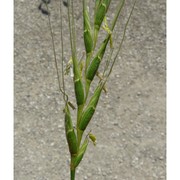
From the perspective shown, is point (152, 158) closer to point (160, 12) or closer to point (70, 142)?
point (160, 12)

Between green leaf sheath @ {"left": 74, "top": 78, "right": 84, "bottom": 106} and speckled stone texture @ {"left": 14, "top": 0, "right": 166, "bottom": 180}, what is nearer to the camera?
green leaf sheath @ {"left": 74, "top": 78, "right": 84, "bottom": 106}

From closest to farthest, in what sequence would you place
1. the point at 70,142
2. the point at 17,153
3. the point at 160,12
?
the point at 70,142, the point at 17,153, the point at 160,12

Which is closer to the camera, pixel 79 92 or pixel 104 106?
pixel 79 92

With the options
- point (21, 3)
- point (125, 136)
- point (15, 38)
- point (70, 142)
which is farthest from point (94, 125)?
→ point (70, 142)

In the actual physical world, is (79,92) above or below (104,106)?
above

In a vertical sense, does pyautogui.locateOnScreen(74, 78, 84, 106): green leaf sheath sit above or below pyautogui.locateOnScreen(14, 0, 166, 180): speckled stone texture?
above

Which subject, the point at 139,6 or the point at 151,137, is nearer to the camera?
the point at 151,137

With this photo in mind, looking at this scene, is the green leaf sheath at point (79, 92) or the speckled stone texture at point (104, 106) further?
the speckled stone texture at point (104, 106)

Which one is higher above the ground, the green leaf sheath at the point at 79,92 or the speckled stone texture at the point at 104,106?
the green leaf sheath at the point at 79,92
